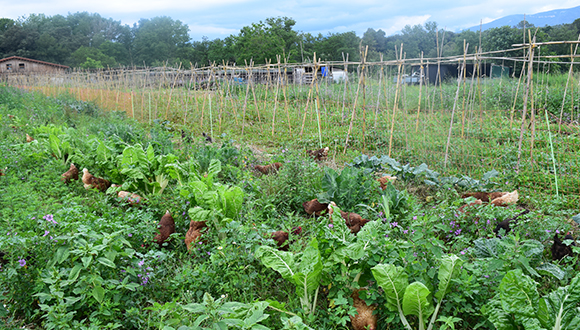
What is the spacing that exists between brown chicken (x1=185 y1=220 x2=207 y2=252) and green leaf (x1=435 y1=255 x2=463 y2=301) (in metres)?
1.78

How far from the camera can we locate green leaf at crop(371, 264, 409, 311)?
2166 millimetres

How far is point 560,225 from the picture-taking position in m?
3.05

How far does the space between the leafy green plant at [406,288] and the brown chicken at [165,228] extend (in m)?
1.87

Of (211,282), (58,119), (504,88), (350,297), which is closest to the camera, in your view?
(350,297)

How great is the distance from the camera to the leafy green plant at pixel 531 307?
1929 mm

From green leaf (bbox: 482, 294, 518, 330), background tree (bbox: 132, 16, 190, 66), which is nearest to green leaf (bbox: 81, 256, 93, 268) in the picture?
green leaf (bbox: 482, 294, 518, 330)

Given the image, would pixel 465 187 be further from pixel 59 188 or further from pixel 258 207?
pixel 59 188

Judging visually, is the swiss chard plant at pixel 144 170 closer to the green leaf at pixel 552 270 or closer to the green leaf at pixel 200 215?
the green leaf at pixel 200 215

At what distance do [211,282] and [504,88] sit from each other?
44.5ft

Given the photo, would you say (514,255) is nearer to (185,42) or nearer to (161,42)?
(161,42)

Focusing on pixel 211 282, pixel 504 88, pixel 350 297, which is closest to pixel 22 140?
pixel 211 282

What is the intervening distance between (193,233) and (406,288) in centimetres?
179

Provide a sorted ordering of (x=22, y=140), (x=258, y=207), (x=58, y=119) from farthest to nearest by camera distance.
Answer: (x=58, y=119), (x=22, y=140), (x=258, y=207)

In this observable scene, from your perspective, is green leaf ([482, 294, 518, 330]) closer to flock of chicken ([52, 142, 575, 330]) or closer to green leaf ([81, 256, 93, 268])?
flock of chicken ([52, 142, 575, 330])
